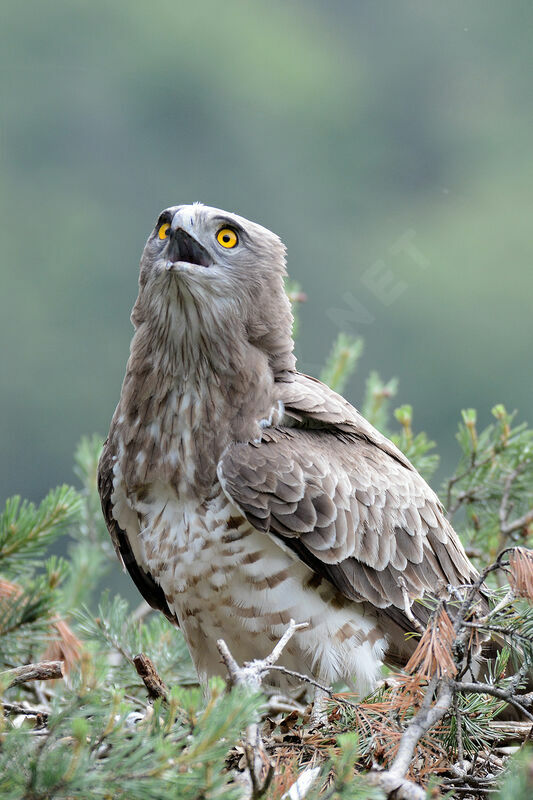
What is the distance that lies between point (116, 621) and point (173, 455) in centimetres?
71

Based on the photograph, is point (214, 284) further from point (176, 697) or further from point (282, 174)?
point (282, 174)

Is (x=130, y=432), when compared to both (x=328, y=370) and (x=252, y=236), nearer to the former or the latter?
(x=252, y=236)

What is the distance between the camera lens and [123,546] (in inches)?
103

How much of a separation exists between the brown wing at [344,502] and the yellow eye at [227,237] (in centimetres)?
41

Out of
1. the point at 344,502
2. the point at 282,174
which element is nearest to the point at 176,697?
the point at 344,502

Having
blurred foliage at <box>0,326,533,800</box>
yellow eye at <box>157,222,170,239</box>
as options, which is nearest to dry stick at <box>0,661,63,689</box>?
blurred foliage at <box>0,326,533,800</box>

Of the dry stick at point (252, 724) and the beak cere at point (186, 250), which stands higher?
the beak cere at point (186, 250)

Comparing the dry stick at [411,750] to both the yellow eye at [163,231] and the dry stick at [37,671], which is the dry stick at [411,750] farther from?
the yellow eye at [163,231]

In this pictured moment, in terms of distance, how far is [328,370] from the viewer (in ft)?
12.4

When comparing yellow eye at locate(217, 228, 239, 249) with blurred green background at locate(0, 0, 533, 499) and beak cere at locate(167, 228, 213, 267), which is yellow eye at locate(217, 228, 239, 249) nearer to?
beak cere at locate(167, 228, 213, 267)

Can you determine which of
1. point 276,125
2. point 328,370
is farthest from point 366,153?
point 328,370

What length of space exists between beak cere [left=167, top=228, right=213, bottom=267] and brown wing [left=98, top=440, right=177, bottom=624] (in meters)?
0.54

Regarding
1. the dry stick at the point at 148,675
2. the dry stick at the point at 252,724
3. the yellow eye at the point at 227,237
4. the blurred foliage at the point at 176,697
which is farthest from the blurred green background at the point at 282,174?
the dry stick at the point at 252,724

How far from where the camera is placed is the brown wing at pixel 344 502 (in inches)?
86.7
